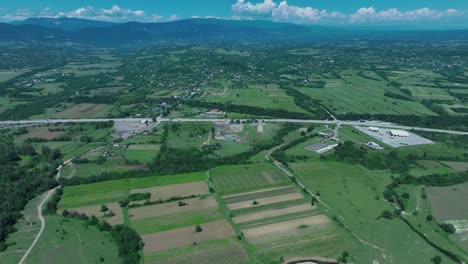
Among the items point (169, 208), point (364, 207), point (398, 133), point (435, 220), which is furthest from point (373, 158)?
point (169, 208)

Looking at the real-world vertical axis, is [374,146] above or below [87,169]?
above

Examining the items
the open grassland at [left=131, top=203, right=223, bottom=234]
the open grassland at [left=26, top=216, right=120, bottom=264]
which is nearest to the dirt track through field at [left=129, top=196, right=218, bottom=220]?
the open grassland at [left=131, top=203, right=223, bottom=234]

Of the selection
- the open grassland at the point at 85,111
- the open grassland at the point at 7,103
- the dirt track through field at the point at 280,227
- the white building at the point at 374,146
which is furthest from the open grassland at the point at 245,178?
the open grassland at the point at 7,103

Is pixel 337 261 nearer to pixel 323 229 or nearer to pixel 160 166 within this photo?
pixel 323 229

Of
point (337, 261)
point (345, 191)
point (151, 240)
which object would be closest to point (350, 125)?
point (345, 191)

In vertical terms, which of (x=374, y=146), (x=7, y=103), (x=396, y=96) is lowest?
(x=7, y=103)

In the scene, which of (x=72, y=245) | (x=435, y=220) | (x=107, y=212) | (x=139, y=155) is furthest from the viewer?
(x=139, y=155)

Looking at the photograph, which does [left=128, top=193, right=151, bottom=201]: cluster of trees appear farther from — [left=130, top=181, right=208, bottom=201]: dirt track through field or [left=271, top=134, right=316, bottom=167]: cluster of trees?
[left=271, top=134, right=316, bottom=167]: cluster of trees

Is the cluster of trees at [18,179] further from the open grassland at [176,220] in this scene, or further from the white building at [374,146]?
the white building at [374,146]

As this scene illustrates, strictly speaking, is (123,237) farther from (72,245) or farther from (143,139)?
(143,139)
